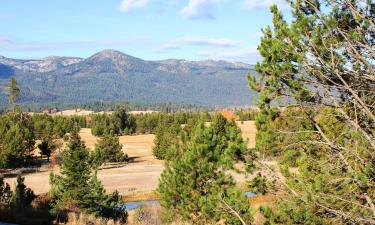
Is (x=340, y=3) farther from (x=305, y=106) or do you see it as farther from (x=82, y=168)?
(x=82, y=168)

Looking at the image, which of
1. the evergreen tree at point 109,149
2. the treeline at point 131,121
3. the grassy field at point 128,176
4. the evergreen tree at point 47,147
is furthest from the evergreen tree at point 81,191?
the treeline at point 131,121

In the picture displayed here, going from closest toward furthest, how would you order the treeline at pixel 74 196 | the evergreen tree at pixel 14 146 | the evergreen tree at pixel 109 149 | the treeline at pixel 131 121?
the treeline at pixel 74 196 → the evergreen tree at pixel 14 146 → the evergreen tree at pixel 109 149 → the treeline at pixel 131 121

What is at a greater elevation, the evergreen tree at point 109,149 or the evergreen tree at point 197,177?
the evergreen tree at point 197,177

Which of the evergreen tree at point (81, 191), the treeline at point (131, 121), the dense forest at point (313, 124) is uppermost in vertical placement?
the dense forest at point (313, 124)

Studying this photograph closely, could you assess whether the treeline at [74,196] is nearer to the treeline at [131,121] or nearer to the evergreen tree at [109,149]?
the evergreen tree at [109,149]

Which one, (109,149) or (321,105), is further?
(109,149)

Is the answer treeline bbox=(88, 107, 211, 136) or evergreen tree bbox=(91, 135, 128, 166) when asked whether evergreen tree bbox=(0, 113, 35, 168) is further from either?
treeline bbox=(88, 107, 211, 136)

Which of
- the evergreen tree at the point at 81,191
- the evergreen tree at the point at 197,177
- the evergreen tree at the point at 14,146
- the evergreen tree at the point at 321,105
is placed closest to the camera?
the evergreen tree at the point at 321,105

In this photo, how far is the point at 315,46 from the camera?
919cm

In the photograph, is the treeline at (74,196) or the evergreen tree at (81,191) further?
the evergreen tree at (81,191)

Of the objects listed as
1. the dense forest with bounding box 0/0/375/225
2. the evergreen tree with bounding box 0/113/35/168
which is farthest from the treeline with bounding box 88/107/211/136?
the dense forest with bounding box 0/0/375/225

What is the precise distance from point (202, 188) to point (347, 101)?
10630mm

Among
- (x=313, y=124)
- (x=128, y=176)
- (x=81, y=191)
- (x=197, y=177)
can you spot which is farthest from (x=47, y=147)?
(x=313, y=124)

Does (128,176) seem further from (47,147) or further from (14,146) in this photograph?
(47,147)
